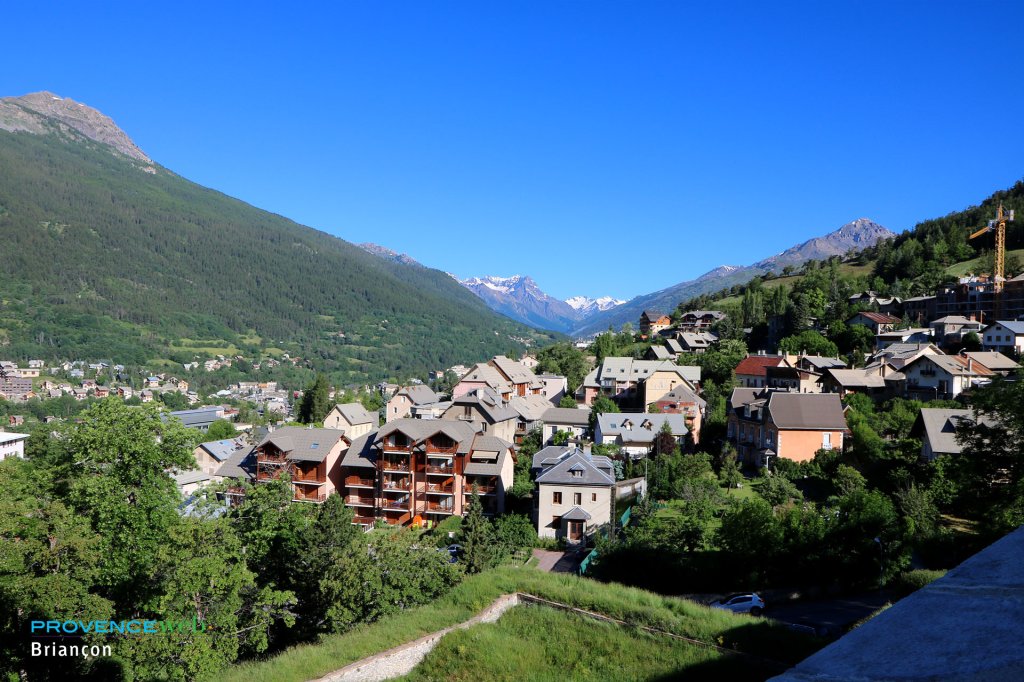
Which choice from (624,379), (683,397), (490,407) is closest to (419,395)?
(490,407)

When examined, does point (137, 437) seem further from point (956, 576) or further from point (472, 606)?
point (956, 576)

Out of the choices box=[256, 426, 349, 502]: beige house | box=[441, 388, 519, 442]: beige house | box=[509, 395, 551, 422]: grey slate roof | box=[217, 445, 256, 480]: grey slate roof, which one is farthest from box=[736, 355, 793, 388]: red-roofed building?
box=[217, 445, 256, 480]: grey slate roof

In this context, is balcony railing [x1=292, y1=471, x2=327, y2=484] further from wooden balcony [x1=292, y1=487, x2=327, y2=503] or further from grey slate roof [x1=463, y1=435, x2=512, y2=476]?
grey slate roof [x1=463, y1=435, x2=512, y2=476]

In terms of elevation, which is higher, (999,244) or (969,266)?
(999,244)

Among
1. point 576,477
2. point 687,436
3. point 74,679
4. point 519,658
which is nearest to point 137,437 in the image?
point 74,679

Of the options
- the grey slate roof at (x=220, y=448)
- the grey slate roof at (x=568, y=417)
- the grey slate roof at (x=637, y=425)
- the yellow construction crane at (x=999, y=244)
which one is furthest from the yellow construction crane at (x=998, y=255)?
the grey slate roof at (x=220, y=448)

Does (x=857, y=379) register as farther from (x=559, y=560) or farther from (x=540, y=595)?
(x=540, y=595)

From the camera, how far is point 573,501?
3184 cm

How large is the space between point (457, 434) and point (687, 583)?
707 inches

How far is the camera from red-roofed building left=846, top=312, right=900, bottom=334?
62.3 metres

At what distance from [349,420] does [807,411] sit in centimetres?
3618

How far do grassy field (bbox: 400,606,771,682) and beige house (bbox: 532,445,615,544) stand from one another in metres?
16.8

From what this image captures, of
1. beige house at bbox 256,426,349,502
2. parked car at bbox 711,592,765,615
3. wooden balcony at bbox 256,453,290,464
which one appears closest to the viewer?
parked car at bbox 711,592,765,615

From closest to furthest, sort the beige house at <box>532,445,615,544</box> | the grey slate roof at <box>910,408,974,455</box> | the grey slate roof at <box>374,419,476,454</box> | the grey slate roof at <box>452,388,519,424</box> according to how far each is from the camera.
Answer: the grey slate roof at <box>910,408,974,455</box> < the beige house at <box>532,445,615,544</box> < the grey slate roof at <box>374,419,476,454</box> < the grey slate roof at <box>452,388,519,424</box>
